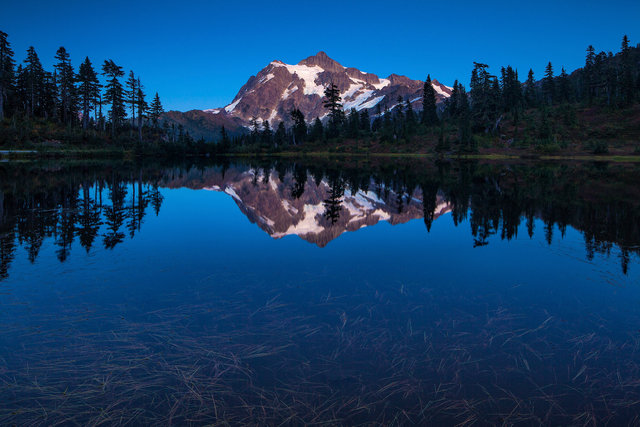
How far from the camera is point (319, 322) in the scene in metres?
7.57

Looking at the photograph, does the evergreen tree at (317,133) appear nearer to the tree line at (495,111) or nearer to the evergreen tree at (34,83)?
the tree line at (495,111)

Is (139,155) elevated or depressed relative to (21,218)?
elevated

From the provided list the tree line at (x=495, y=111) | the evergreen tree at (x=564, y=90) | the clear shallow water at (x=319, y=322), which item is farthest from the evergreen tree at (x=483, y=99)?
the clear shallow water at (x=319, y=322)

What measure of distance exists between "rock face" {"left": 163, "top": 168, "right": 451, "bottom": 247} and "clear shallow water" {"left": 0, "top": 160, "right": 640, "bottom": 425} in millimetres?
468

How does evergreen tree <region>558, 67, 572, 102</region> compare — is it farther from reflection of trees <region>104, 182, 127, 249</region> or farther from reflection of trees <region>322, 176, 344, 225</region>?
reflection of trees <region>104, 182, 127, 249</region>

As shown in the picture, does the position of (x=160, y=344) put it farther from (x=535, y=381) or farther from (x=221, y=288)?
(x=535, y=381)

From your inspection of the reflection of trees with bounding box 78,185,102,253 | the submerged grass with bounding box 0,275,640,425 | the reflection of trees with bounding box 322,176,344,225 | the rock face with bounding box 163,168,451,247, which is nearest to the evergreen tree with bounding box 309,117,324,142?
the reflection of trees with bounding box 322,176,344,225

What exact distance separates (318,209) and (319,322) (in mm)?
15318

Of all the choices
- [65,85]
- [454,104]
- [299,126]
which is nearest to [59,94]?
[65,85]

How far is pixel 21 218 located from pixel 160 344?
14.6 meters

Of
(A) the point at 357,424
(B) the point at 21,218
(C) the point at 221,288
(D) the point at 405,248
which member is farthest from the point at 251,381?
(B) the point at 21,218

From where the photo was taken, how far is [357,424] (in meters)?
4.83

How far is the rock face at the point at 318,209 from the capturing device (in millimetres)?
17141

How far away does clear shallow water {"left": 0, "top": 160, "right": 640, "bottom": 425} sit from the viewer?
5207 mm
